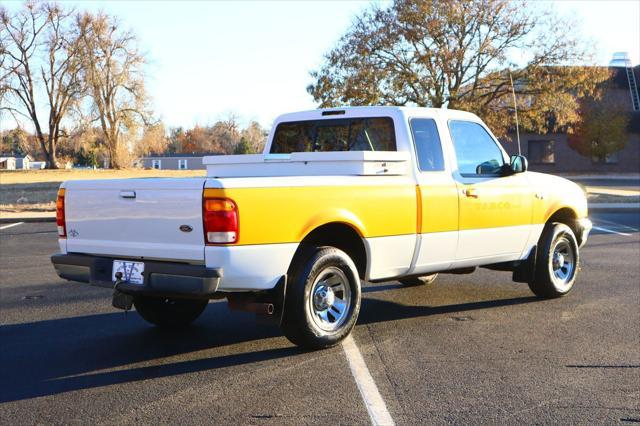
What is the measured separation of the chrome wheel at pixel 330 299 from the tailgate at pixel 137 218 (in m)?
1.12

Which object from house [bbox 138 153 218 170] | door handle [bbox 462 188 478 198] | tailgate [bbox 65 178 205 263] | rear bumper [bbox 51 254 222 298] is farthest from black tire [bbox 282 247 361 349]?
house [bbox 138 153 218 170]

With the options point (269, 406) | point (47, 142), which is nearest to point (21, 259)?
point (269, 406)

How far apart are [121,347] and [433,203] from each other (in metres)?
3.10

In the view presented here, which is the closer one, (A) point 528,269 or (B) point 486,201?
(B) point 486,201

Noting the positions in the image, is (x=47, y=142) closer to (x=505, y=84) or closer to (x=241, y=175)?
(x=505, y=84)

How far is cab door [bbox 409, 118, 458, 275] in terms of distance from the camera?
666 cm

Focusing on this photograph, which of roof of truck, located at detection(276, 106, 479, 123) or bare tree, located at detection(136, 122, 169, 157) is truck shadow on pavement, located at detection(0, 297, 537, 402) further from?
bare tree, located at detection(136, 122, 169, 157)

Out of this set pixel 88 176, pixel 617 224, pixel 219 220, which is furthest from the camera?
pixel 88 176

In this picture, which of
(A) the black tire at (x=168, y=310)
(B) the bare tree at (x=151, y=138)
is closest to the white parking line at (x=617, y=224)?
(A) the black tire at (x=168, y=310)

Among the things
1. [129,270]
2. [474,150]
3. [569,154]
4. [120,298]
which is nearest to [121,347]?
[120,298]

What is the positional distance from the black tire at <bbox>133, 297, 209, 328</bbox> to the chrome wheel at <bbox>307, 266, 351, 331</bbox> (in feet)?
4.55

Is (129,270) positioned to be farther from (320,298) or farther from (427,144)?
(427,144)

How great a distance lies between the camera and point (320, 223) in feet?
18.9

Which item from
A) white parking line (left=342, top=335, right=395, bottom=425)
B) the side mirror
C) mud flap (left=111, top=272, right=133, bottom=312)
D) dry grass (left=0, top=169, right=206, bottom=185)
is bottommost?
white parking line (left=342, top=335, right=395, bottom=425)
